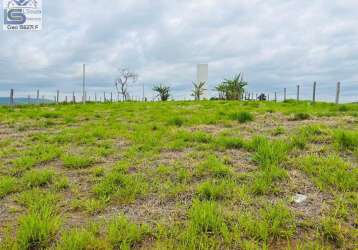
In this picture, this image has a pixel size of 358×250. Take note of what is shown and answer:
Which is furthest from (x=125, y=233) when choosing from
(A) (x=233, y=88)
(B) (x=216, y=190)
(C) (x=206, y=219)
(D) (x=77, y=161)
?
(A) (x=233, y=88)

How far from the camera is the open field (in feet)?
7.94

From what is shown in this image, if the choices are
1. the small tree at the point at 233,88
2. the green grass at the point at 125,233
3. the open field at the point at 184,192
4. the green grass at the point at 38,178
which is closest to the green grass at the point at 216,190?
the open field at the point at 184,192

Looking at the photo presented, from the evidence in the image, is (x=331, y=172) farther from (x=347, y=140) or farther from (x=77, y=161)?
(x=77, y=161)

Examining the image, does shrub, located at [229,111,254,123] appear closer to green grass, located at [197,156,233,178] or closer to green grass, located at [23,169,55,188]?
green grass, located at [197,156,233,178]

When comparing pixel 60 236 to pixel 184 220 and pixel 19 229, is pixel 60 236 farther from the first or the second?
pixel 184 220

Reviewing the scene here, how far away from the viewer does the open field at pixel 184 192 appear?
2.42 m

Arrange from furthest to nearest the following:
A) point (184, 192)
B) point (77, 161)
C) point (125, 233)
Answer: point (77, 161) → point (184, 192) → point (125, 233)

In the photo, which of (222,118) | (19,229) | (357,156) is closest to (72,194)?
(19,229)

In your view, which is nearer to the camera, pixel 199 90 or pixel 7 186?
pixel 7 186

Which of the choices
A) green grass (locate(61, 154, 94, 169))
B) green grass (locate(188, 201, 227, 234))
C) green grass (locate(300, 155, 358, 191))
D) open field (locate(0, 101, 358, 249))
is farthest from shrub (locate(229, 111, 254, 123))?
green grass (locate(188, 201, 227, 234))

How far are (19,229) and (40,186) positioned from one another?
3.49 feet

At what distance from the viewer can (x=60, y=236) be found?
2471 millimetres

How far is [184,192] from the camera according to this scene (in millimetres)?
3240

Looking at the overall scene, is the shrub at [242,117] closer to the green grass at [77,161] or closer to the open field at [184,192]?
the open field at [184,192]
